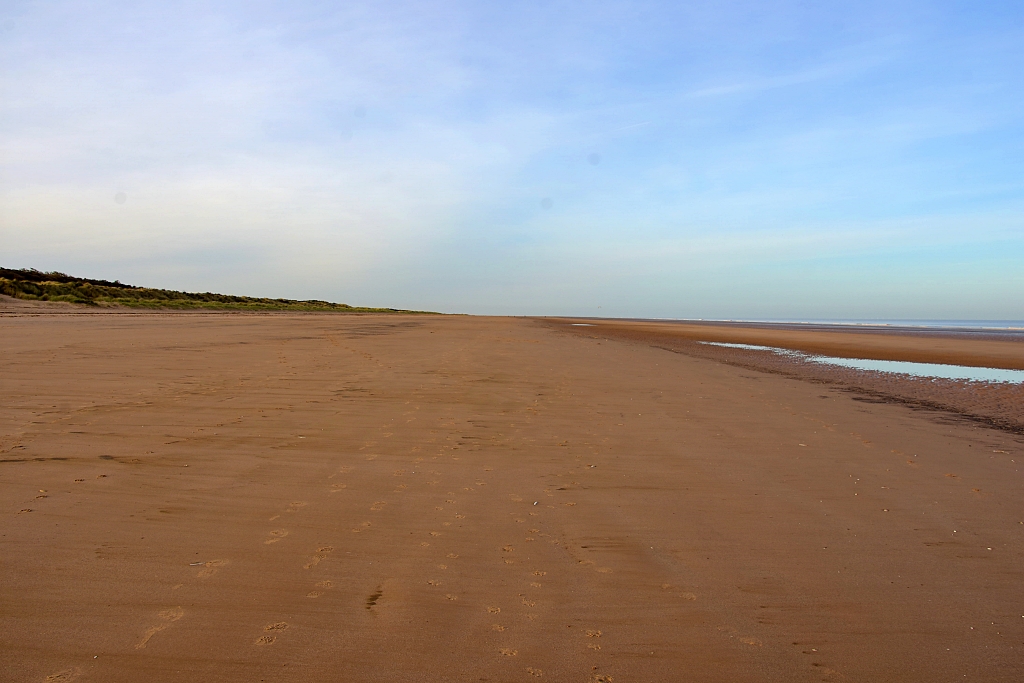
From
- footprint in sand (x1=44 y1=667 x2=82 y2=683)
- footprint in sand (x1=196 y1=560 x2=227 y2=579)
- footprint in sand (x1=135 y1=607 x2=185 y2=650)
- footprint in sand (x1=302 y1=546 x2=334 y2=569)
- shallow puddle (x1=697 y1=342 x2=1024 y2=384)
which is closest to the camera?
footprint in sand (x1=44 y1=667 x2=82 y2=683)

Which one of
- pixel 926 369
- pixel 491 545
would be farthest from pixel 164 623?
pixel 926 369

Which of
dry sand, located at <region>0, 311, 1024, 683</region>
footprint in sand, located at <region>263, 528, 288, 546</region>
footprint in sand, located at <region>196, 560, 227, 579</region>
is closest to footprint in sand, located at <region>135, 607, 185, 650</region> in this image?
dry sand, located at <region>0, 311, 1024, 683</region>

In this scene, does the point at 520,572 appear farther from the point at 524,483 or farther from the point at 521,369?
the point at 521,369

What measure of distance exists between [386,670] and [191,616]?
98 cm

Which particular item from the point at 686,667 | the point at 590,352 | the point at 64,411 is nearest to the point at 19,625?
the point at 686,667

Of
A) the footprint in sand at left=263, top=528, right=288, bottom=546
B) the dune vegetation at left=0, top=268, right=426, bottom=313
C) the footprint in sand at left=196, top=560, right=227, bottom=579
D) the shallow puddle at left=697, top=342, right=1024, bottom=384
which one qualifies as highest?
the dune vegetation at left=0, top=268, right=426, bottom=313

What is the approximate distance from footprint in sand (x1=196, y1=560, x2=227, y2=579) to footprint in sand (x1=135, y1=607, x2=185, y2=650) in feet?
1.07

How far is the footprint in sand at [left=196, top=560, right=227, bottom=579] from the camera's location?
9.87 feet

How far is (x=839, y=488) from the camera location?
4.94 meters

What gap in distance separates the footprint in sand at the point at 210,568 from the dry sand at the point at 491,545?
19 mm

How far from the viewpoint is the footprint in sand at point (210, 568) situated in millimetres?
3008

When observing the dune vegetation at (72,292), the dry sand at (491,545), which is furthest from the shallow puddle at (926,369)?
the dune vegetation at (72,292)

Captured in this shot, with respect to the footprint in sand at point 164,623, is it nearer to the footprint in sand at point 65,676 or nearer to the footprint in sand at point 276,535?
the footprint in sand at point 65,676

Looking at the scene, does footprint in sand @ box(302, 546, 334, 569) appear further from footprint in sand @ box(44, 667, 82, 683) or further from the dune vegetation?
the dune vegetation
